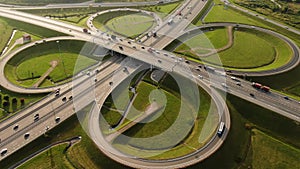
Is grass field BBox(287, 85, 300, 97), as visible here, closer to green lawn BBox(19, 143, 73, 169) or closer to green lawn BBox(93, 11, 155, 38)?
green lawn BBox(93, 11, 155, 38)

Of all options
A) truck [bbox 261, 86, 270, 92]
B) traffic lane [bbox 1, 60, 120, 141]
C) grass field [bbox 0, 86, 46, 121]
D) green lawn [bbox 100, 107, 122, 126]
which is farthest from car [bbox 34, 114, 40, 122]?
truck [bbox 261, 86, 270, 92]

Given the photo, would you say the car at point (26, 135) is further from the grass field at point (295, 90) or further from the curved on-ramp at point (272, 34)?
the grass field at point (295, 90)

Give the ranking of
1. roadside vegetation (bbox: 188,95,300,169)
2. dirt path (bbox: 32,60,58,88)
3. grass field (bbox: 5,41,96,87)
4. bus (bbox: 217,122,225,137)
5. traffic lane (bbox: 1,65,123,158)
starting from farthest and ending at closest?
1. grass field (bbox: 5,41,96,87)
2. dirt path (bbox: 32,60,58,88)
3. bus (bbox: 217,122,225,137)
4. traffic lane (bbox: 1,65,123,158)
5. roadside vegetation (bbox: 188,95,300,169)

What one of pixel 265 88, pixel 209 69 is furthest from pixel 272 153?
pixel 209 69

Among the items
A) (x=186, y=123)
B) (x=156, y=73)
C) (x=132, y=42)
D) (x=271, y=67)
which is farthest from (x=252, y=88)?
(x=132, y=42)

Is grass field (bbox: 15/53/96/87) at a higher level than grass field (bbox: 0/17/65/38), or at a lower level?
lower

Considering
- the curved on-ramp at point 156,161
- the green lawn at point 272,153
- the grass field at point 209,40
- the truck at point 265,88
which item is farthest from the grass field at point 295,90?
the grass field at point 209,40

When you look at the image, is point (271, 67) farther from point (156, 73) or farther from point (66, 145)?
point (66, 145)
